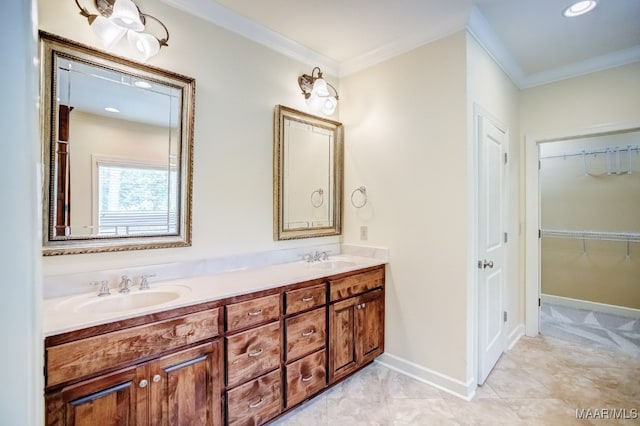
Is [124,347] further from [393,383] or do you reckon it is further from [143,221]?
[393,383]

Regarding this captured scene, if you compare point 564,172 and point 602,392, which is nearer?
point 602,392

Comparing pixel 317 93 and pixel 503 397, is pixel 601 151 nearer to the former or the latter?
pixel 503 397

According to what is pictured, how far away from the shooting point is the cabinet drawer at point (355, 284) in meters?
2.20

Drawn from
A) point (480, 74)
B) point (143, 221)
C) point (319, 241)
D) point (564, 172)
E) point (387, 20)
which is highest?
point (387, 20)

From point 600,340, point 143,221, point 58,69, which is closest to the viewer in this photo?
point 58,69

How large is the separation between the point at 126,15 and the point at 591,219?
5076mm

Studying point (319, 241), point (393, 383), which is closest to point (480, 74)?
point (319, 241)

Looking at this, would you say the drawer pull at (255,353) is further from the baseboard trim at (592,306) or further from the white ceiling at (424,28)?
the baseboard trim at (592,306)

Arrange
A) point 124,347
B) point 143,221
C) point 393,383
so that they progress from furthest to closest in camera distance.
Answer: point 393,383 < point 143,221 < point 124,347

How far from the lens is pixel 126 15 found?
1606 mm

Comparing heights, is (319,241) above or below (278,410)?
above

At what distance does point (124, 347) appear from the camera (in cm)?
132

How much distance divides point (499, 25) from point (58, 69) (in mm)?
2731

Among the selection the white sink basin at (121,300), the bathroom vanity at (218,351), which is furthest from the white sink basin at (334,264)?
the white sink basin at (121,300)
